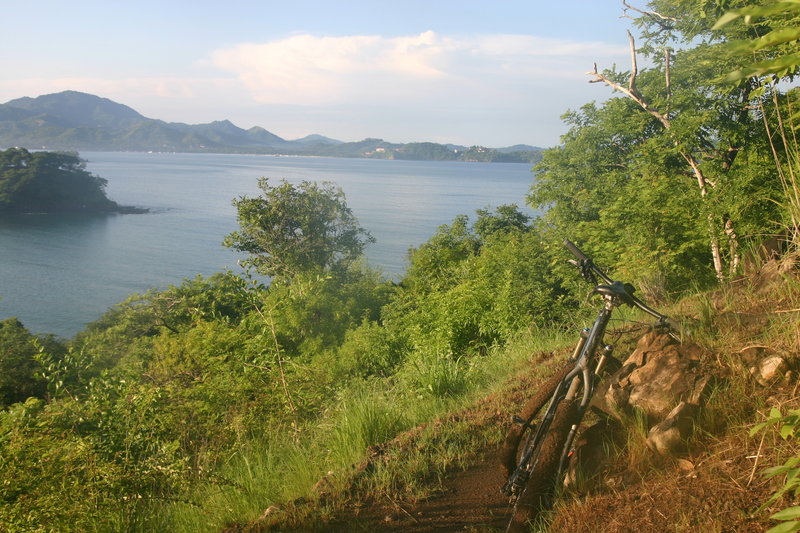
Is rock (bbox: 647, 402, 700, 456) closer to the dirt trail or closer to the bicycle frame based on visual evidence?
the bicycle frame

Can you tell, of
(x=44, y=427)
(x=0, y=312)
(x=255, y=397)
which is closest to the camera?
(x=44, y=427)

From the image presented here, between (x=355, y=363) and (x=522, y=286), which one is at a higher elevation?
(x=522, y=286)

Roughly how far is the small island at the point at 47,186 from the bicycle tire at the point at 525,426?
300 feet

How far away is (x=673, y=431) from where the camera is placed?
10.5 ft

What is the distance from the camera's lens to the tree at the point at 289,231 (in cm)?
3309

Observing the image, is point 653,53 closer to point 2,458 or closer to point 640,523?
point 640,523

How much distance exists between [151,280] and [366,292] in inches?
1223

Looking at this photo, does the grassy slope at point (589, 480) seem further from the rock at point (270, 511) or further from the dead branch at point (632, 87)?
the dead branch at point (632, 87)

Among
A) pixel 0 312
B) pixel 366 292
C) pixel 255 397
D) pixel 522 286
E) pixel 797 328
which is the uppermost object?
pixel 797 328

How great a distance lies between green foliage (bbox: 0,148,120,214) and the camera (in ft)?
253

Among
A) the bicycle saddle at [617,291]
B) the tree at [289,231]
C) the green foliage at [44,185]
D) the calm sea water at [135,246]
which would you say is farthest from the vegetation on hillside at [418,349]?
the green foliage at [44,185]

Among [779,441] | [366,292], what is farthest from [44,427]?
[366,292]

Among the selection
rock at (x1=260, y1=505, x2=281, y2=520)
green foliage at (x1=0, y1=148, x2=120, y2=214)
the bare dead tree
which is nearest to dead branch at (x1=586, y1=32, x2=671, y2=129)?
the bare dead tree

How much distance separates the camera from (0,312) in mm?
40500
